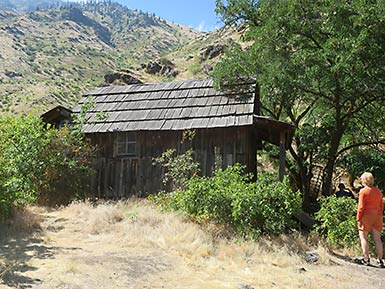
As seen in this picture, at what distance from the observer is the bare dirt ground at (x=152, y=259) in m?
6.11

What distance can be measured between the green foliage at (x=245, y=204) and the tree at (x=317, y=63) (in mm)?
4861

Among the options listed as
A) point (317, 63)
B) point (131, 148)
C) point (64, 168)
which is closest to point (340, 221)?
point (317, 63)

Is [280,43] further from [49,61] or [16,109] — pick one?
[49,61]

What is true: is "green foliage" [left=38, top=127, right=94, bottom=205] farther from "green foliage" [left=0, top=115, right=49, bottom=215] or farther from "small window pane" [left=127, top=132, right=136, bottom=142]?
"small window pane" [left=127, top=132, right=136, bottom=142]

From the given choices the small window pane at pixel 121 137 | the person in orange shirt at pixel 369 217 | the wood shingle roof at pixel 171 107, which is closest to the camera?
the person in orange shirt at pixel 369 217

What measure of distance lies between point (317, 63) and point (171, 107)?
533 centimetres

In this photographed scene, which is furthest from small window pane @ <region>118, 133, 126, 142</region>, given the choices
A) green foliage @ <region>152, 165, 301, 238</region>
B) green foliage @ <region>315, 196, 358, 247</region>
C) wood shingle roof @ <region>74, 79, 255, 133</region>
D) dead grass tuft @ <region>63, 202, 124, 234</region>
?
green foliage @ <region>315, 196, 358, 247</region>

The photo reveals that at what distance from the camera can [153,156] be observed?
45.4 ft

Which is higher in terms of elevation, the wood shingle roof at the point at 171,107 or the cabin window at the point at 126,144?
the wood shingle roof at the point at 171,107

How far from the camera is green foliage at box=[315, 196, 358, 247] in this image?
29.2ft

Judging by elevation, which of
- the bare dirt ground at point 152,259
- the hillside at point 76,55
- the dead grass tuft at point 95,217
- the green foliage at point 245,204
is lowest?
the bare dirt ground at point 152,259

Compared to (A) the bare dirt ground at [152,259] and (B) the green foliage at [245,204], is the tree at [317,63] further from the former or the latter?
(A) the bare dirt ground at [152,259]

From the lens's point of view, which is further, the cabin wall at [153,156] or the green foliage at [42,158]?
the cabin wall at [153,156]

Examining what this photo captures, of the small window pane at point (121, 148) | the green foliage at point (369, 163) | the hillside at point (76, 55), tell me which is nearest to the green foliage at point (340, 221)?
the green foliage at point (369, 163)
